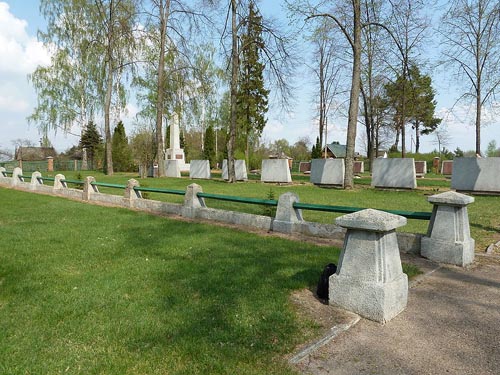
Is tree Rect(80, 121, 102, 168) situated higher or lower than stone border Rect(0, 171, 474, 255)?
higher

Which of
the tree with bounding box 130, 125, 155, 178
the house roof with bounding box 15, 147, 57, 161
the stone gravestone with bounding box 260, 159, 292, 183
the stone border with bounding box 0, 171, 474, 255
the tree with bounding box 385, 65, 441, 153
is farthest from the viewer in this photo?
the house roof with bounding box 15, 147, 57, 161

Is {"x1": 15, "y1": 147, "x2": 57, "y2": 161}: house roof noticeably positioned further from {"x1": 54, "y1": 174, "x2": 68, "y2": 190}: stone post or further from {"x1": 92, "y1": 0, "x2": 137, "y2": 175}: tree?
{"x1": 54, "y1": 174, "x2": 68, "y2": 190}: stone post

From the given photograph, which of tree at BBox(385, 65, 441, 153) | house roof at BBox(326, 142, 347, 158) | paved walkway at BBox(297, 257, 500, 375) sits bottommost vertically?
paved walkway at BBox(297, 257, 500, 375)

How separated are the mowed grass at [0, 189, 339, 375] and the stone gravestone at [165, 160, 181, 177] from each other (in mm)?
19236

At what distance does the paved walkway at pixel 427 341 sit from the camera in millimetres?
2629

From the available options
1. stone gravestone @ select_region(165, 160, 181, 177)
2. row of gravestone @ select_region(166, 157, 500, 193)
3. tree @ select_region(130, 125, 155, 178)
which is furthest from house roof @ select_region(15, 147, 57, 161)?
row of gravestone @ select_region(166, 157, 500, 193)

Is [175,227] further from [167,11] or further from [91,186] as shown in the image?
[167,11]

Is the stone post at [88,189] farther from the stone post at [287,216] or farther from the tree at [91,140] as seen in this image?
the tree at [91,140]

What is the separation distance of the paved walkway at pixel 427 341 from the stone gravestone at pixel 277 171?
14.6m

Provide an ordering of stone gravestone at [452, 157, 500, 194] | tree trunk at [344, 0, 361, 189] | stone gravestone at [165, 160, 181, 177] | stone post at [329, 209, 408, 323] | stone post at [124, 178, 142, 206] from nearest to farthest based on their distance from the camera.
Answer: stone post at [329, 209, 408, 323] < stone post at [124, 178, 142, 206] < stone gravestone at [452, 157, 500, 194] < tree trunk at [344, 0, 361, 189] < stone gravestone at [165, 160, 181, 177]

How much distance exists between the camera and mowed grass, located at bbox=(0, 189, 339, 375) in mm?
2727

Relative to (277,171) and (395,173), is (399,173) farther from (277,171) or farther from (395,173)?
(277,171)

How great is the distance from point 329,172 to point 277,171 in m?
2.95

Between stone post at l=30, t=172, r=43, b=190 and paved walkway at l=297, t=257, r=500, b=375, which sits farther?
stone post at l=30, t=172, r=43, b=190
